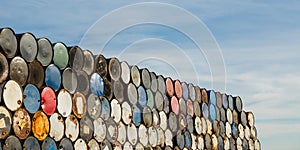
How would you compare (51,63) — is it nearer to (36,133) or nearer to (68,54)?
(68,54)

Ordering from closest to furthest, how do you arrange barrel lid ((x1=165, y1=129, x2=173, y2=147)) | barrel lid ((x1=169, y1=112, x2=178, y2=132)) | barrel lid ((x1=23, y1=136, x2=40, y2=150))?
barrel lid ((x1=23, y1=136, x2=40, y2=150)) → barrel lid ((x1=165, y1=129, x2=173, y2=147)) → barrel lid ((x1=169, y1=112, x2=178, y2=132))

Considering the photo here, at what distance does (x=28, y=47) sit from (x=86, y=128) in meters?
1.67

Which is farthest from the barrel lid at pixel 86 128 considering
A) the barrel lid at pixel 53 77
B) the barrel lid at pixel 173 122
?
the barrel lid at pixel 173 122

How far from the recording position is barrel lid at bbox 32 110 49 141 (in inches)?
280

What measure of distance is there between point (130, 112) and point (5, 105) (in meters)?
3.10

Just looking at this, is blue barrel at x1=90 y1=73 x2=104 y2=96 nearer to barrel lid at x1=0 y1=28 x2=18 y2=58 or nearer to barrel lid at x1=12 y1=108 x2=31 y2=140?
barrel lid at x1=12 y1=108 x2=31 y2=140

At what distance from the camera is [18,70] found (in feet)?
22.7

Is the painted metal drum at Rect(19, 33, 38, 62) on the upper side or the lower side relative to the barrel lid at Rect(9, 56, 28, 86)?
upper

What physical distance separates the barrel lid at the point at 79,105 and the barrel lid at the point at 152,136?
6.87 ft

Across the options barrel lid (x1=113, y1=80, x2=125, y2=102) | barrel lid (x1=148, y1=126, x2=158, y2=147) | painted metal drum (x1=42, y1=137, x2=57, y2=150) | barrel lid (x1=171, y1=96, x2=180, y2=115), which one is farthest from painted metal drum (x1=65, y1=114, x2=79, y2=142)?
barrel lid (x1=171, y1=96, x2=180, y2=115)

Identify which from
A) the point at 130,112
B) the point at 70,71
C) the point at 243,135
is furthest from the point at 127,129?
the point at 243,135

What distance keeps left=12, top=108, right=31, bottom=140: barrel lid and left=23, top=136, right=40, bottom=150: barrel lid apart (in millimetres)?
67

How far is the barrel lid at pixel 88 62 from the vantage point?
8391mm

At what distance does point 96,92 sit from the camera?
28.2 feet
